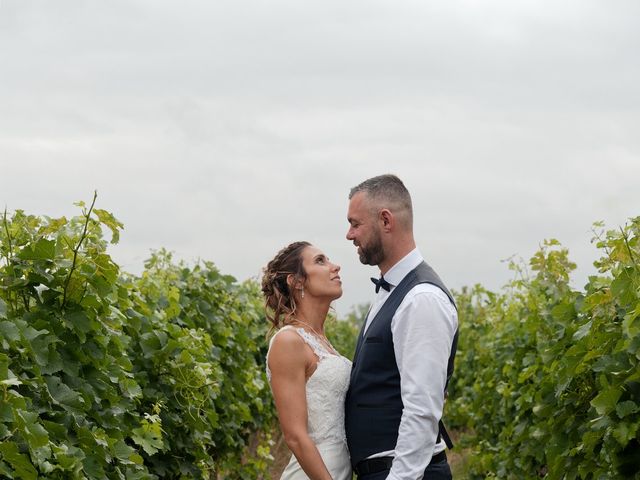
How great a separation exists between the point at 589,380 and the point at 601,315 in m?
0.68

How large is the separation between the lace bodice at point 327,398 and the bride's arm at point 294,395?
0.15 ft

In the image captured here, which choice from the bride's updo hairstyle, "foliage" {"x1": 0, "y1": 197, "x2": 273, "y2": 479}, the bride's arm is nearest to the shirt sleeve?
the bride's arm

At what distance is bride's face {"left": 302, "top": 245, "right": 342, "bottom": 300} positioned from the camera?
190 inches

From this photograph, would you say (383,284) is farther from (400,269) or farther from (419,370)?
(419,370)

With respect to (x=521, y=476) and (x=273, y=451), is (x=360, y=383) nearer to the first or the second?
(x=521, y=476)

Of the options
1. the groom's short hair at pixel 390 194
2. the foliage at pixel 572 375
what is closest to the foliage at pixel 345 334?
the foliage at pixel 572 375

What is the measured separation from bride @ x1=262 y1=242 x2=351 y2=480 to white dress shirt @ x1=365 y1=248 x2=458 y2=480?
0.42m

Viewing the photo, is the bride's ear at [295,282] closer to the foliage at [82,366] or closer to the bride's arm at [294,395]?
the bride's arm at [294,395]

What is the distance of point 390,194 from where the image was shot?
4.27 meters

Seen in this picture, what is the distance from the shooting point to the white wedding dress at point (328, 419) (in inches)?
174

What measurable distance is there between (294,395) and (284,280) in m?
0.66

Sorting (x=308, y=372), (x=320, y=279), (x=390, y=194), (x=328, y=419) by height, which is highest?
(x=390, y=194)

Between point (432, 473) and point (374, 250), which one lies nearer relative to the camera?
point (432, 473)

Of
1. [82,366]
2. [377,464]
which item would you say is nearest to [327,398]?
[377,464]
